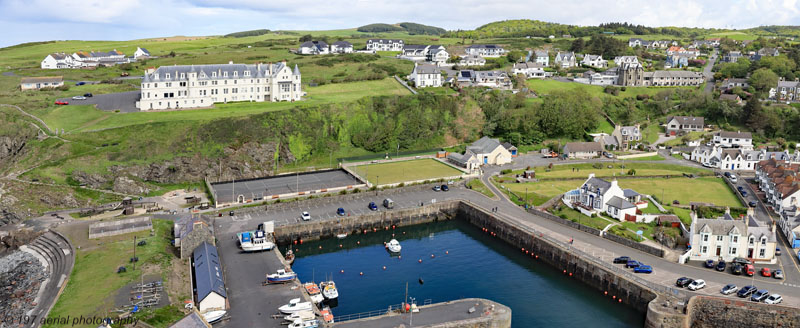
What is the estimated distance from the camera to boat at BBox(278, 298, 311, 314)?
4306cm

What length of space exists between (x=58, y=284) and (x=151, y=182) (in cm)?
3294

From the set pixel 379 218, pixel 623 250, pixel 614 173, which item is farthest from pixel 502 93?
pixel 623 250

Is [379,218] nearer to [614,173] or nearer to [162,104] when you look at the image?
[614,173]

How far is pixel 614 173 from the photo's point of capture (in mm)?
89625

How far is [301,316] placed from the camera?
42.7m

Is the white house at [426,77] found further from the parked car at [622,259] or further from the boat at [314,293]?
the boat at [314,293]

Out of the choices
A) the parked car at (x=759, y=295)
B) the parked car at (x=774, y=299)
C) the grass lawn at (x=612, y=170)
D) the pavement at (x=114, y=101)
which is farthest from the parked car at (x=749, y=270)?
the pavement at (x=114, y=101)

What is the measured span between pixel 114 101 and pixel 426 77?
2702 inches

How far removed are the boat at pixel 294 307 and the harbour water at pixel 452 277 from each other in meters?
4.60

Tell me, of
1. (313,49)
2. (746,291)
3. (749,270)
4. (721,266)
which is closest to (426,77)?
(313,49)

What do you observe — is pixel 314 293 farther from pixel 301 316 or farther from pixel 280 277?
pixel 301 316

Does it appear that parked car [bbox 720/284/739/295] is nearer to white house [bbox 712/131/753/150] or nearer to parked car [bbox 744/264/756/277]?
parked car [bbox 744/264/756/277]

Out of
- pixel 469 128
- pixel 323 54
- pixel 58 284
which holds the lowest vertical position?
pixel 58 284

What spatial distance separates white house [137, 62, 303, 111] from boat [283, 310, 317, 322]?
7160cm
